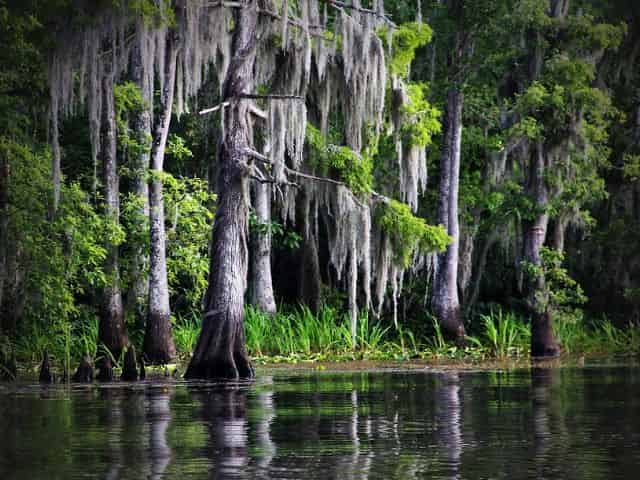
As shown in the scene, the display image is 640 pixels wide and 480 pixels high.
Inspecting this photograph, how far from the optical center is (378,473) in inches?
378

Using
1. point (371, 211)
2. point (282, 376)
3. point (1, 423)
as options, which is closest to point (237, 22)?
point (371, 211)

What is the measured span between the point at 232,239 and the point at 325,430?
32.0 feet

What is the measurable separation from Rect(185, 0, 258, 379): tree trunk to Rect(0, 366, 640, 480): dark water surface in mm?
789

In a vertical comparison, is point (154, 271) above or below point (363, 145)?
below

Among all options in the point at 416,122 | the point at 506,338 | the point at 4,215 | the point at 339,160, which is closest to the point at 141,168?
the point at 4,215

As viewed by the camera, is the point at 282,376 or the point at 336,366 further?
the point at 336,366

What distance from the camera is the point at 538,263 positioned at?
99.2 ft

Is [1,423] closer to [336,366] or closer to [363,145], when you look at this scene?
[336,366]

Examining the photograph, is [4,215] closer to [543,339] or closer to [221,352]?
[221,352]

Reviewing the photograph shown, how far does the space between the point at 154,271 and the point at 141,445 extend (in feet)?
49.5

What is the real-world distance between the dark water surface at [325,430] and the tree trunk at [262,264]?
10.0 meters

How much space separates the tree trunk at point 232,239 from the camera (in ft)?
70.3

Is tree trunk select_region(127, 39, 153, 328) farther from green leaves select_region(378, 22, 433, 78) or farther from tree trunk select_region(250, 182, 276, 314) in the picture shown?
green leaves select_region(378, 22, 433, 78)

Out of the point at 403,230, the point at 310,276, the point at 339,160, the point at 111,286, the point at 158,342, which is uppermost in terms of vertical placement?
the point at 339,160
